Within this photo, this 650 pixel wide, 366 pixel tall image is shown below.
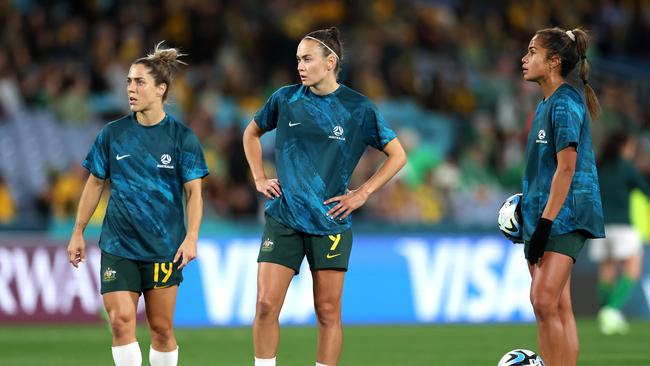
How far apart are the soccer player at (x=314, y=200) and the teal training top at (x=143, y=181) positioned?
0.62 m

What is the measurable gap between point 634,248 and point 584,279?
1636mm

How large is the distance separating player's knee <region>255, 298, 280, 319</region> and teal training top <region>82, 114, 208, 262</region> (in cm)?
74

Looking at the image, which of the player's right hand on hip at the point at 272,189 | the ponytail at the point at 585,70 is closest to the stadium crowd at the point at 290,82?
the player's right hand on hip at the point at 272,189

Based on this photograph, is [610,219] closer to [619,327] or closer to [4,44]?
[619,327]

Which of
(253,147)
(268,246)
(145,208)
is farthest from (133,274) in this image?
(253,147)

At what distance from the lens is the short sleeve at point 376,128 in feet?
30.3

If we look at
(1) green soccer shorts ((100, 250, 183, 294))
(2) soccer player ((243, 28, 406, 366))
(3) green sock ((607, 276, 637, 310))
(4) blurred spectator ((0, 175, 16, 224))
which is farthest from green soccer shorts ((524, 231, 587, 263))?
(4) blurred spectator ((0, 175, 16, 224))

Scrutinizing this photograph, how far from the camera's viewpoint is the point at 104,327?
16.8 meters

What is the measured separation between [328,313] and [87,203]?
182cm

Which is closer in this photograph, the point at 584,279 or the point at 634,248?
the point at 634,248

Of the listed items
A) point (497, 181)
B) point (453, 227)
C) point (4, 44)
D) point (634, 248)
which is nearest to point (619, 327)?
point (634, 248)

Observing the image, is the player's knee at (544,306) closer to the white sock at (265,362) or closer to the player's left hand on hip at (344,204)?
the player's left hand on hip at (344,204)

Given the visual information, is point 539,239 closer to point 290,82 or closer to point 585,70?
point 585,70

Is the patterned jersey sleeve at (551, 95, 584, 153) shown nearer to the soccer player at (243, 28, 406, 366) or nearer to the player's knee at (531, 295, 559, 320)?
the player's knee at (531, 295, 559, 320)
